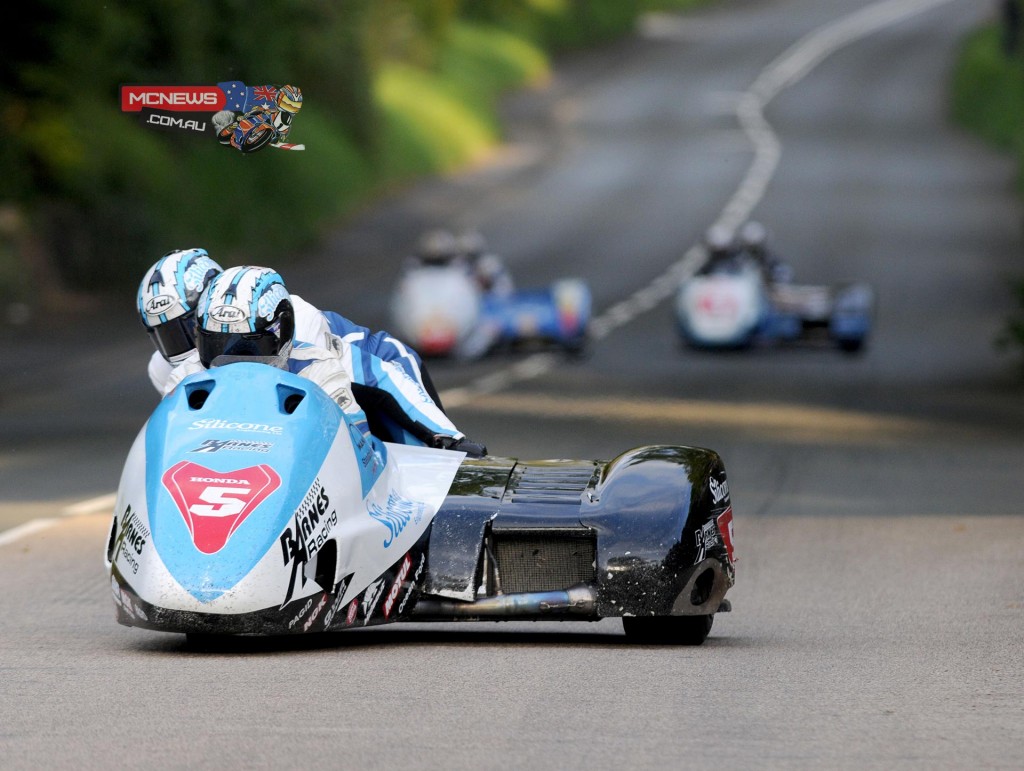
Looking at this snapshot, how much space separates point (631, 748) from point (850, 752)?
2.03 ft

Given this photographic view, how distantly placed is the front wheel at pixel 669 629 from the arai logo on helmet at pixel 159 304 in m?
2.25

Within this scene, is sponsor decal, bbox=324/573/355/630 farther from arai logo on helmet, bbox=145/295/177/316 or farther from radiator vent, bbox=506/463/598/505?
arai logo on helmet, bbox=145/295/177/316

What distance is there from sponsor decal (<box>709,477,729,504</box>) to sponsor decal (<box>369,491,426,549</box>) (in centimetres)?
114

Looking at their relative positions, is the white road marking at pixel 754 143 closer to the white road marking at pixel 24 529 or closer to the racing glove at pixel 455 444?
the white road marking at pixel 24 529

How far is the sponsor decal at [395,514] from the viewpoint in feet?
27.1

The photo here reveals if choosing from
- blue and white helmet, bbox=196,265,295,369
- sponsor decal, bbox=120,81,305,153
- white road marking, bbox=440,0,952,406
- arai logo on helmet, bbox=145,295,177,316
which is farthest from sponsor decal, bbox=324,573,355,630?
white road marking, bbox=440,0,952,406

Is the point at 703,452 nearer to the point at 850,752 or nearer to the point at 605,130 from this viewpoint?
the point at 850,752

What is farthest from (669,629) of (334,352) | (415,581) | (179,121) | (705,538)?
(179,121)

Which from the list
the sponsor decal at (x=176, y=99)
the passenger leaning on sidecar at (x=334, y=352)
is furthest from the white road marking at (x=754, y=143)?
the passenger leaning on sidecar at (x=334, y=352)

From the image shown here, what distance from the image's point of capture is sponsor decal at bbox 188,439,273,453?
312 inches

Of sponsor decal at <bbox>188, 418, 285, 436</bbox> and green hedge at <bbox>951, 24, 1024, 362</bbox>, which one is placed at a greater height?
green hedge at <bbox>951, 24, 1024, 362</bbox>

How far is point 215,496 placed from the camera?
25.4 ft

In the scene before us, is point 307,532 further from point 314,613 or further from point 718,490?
point 718,490

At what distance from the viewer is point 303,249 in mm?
44344
